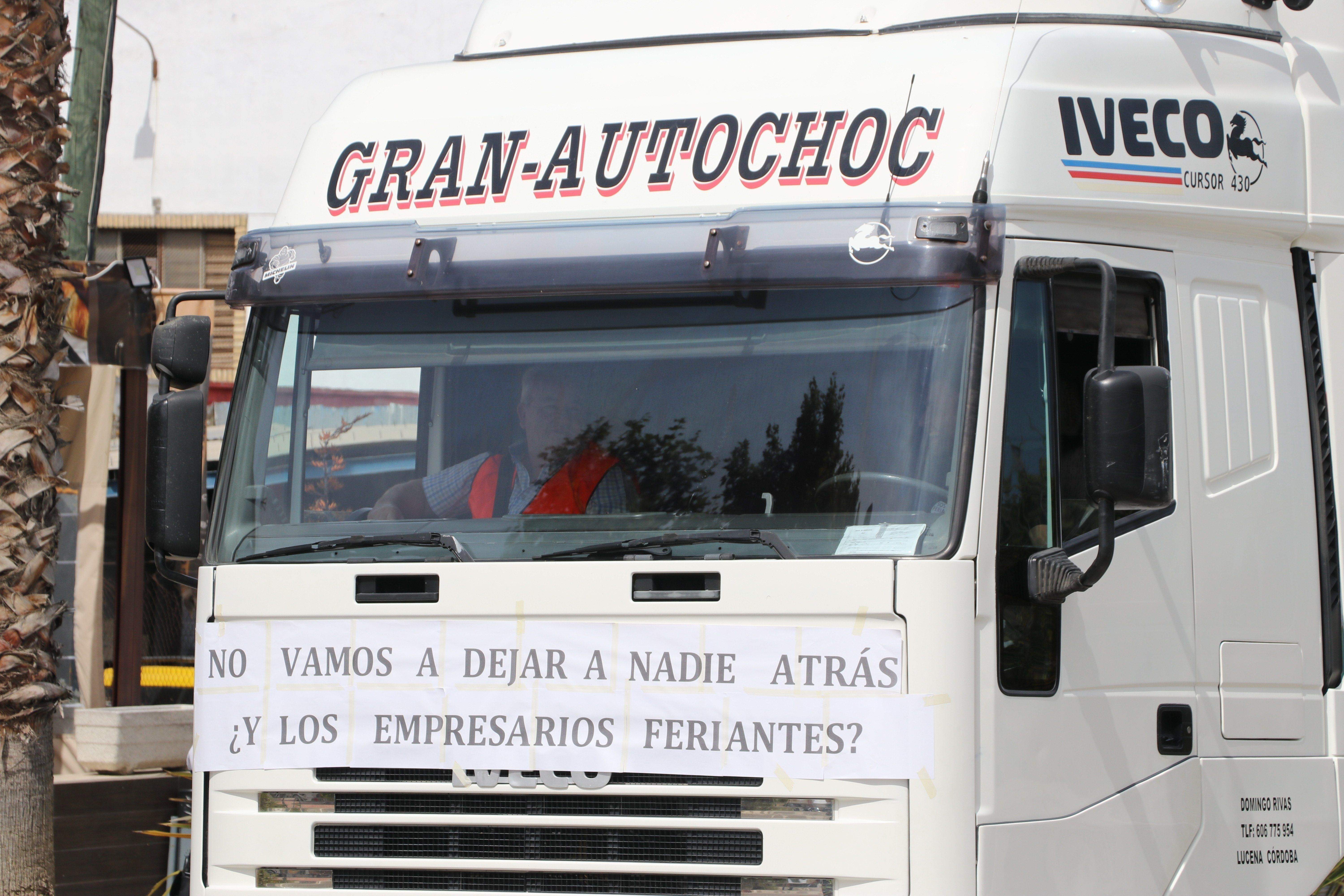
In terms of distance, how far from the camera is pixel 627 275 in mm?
4094

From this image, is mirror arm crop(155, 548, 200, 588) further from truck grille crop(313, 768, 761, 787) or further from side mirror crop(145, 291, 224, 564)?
truck grille crop(313, 768, 761, 787)

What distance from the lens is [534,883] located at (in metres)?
3.87

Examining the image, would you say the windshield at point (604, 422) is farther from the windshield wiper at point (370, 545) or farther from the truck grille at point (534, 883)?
the truck grille at point (534, 883)

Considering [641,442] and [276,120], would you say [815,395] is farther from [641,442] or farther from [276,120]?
[276,120]

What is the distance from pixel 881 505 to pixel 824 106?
3.82 ft

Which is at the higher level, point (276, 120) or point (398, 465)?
point (276, 120)

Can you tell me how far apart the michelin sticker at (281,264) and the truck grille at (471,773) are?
144cm

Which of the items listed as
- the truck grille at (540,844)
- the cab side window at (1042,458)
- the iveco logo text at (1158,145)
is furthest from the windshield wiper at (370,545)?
the iveco logo text at (1158,145)

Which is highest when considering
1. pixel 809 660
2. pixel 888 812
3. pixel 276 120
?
pixel 276 120

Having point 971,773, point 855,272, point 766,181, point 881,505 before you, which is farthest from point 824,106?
point 971,773

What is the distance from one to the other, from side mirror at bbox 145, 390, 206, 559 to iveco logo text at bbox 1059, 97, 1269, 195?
8.40 ft

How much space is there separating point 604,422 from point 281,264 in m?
1.14

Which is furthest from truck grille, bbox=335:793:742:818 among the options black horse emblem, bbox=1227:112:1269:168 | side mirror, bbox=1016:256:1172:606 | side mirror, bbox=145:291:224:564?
black horse emblem, bbox=1227:112:1269:168

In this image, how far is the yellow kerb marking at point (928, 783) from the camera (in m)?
3.60
